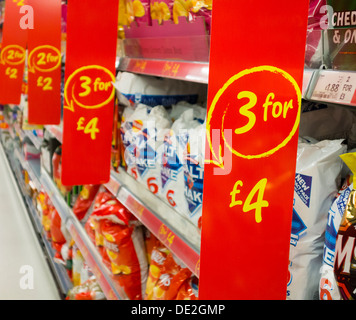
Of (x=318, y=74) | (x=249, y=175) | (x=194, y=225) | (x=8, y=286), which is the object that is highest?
(x=318, y=74)

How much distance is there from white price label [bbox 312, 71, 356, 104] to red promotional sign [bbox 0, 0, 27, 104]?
1632 millimetres

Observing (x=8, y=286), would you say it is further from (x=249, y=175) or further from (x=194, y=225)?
(x=249, y=175)

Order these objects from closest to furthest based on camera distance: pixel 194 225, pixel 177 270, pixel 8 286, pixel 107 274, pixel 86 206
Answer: pixel 194 225 < pixel 177 270 < pixel 107 274 < pixel 86 206 < pixel 8 286

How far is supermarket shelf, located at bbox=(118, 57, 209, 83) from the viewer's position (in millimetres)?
1146

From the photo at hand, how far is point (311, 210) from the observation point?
33.2 inches

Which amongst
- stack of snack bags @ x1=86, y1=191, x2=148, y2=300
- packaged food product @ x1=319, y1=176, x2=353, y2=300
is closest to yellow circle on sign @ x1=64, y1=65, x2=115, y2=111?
stack of snack bags @ x1=86, y1=191, x2=148, y2=300

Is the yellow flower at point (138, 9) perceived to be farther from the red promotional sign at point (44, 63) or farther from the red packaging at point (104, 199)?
the red packaging at point (104, 199)

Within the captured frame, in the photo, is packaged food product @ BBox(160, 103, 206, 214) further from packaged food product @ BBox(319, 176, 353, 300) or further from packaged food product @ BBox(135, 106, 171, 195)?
packaged food product @ BBox(319, 176, 353, 300)

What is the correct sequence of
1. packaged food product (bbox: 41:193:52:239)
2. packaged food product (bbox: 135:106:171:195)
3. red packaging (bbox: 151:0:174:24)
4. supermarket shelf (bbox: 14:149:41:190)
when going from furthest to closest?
supermarket shelf (bbox: 14:149:41:190) → packaged food product (bbox: 41:193:52:239) → packaged food product (bbox: 135:106:171:195) → red packaging (bbox: 151:0:174:24)

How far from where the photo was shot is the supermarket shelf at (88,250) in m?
1.85

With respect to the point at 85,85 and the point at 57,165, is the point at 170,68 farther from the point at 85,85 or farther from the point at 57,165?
the point at 57,165

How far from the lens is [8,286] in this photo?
277 centimetres

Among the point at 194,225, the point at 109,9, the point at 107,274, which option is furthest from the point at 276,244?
the point at 107,274

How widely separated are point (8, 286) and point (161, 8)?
2156 millimetres
